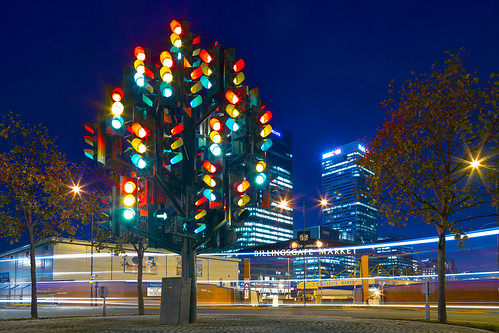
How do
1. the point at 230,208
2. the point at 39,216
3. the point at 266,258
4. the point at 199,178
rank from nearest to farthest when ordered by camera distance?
1. the point at 230,208
2. the point at 199,178
3. the point at 39,216
4. the point at 266,258

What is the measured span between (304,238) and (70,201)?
22893 millimetres

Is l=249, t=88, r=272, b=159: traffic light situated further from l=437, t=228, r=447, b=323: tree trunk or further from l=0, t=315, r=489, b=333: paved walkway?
l=437, t=228, r=447, b=323: tree trunk

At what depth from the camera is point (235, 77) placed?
41.2 feet

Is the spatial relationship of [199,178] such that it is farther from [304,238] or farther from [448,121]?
[304,238]

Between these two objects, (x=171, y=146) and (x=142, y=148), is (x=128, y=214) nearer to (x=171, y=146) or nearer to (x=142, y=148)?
(x=142, y=148)

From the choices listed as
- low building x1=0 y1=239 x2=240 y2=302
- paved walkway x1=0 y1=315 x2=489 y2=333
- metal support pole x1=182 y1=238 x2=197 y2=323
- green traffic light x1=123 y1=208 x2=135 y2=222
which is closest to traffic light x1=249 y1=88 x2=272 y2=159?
green traffic light x1=123 y1=208 x2=135 y2=222

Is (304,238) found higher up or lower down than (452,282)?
higher up

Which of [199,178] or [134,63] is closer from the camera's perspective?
[134,63]

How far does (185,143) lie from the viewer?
45.1 ft

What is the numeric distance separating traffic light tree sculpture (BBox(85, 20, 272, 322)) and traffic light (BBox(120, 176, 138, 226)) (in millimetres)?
20

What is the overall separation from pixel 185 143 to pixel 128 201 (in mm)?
3896

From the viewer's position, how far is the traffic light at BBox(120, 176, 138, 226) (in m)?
10.1

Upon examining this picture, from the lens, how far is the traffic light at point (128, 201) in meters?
10.1

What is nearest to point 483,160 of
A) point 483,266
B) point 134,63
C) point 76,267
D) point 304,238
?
point 134,63
